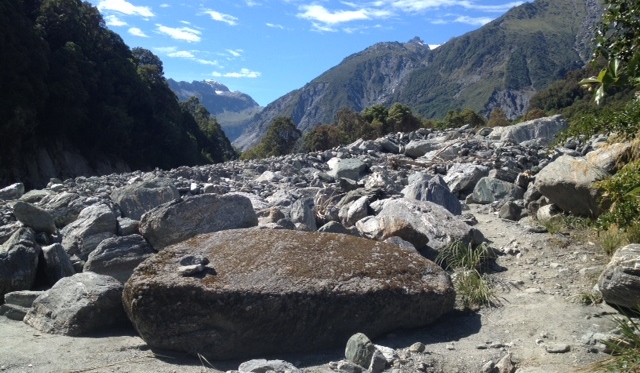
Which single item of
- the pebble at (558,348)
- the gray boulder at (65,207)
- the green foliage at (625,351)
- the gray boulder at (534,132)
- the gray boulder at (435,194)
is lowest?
the pebble at (558,348)

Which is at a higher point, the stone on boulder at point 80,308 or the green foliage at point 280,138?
the green foliage at point 280,138

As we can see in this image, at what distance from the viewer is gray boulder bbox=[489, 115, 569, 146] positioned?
17.1 metres

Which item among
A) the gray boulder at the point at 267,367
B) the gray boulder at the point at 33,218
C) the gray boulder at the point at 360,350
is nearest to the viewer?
the gray boulder at the point at 267,367

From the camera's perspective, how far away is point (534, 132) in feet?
57.6

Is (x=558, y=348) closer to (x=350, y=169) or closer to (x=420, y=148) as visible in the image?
(x=350, y=169)

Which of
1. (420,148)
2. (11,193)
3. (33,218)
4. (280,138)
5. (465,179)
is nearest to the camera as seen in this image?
(33,218)

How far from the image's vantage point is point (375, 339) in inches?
184

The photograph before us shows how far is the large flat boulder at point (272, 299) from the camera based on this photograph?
14.5 feet

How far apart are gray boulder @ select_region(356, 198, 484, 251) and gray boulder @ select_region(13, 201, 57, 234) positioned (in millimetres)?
3652

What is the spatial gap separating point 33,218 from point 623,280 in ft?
20.4

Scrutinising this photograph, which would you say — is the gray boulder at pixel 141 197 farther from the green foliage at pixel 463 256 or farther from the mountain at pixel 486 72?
the mountain at pixel 486 72

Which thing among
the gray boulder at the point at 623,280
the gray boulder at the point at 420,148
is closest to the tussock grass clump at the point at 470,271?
the gray boulder at the point at 623,280

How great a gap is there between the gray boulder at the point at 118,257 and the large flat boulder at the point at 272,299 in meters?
1.20

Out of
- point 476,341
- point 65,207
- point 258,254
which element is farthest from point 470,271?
point 65,207
